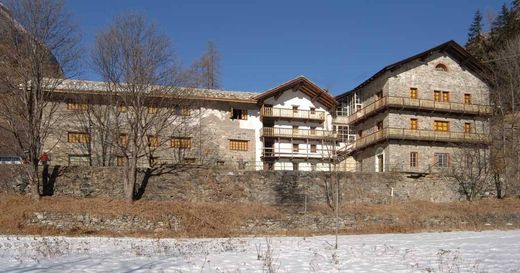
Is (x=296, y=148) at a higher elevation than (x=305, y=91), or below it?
below

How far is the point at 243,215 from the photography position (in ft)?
98.2

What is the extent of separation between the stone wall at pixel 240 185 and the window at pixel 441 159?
5.03m

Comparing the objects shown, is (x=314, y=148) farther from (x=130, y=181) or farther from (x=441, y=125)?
(x=130, y=181)

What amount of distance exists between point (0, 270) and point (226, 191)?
23.4 meters

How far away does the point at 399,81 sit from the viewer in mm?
46281

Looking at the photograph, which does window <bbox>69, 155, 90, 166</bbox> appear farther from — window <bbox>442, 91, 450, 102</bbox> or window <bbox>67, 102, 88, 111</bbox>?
window <bbox>442, 91, 450, 102</bbox>

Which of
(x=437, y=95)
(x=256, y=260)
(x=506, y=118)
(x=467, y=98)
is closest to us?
(x=256, y=260)

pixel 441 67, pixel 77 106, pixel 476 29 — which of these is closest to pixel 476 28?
pixel 476 29

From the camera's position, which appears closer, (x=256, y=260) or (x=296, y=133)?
(x=256, y=260)

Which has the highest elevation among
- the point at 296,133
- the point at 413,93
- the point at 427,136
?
the point at 413,93

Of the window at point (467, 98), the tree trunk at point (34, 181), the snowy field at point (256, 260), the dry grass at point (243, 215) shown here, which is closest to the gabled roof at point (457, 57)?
the window at point (467, 98)

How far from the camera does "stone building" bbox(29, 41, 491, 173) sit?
42.9 metres

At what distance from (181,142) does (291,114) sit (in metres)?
12.3

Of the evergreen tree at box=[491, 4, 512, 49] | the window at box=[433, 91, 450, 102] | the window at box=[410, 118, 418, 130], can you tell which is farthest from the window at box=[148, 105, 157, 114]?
the evergreen tree at box=[491, 4, 512, 49]
